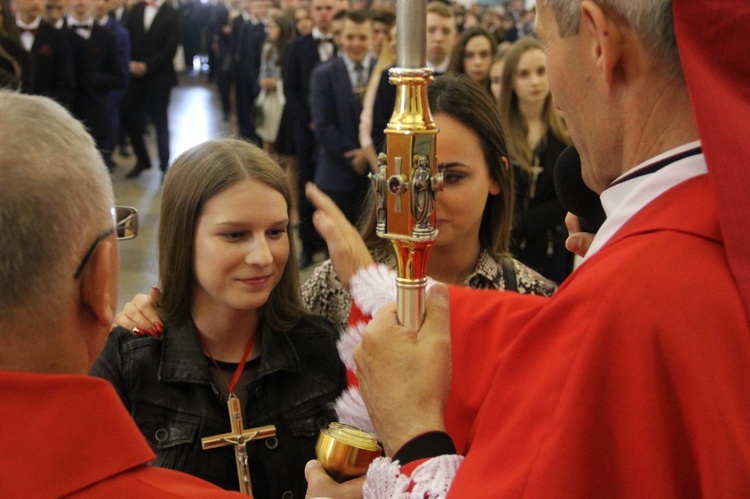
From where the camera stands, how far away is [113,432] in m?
1.19

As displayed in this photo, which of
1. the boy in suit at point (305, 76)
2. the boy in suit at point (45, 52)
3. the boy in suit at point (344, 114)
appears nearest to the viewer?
the boy in suit at point (344, 114)

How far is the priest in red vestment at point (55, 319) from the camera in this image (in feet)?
3.68

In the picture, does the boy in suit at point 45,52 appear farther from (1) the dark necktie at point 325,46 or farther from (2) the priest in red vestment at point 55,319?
(2) the priest in red vestment at point 55,319

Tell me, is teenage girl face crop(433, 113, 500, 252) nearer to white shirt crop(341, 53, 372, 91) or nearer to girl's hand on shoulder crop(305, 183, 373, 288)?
girl's hand on shoulder crop(305, 183, 373, 288)

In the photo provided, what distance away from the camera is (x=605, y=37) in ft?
3.95

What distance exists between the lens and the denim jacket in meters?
2.14

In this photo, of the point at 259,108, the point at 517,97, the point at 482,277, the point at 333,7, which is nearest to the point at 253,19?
the point at 259,108

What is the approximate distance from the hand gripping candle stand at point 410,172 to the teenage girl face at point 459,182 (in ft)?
3.41

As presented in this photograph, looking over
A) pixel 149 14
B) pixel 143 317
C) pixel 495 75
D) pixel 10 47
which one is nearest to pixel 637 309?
pixel 143 317

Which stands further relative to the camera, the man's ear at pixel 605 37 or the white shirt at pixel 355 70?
the white shirt at pixel 355 70

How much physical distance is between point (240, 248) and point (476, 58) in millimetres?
3721

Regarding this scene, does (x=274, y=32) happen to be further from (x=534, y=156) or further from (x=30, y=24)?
(x=534, y=156)

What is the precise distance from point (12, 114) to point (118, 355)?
1.16 m

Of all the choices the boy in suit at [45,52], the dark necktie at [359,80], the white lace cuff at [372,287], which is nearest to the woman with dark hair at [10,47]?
the boy in suit at [45,52]
